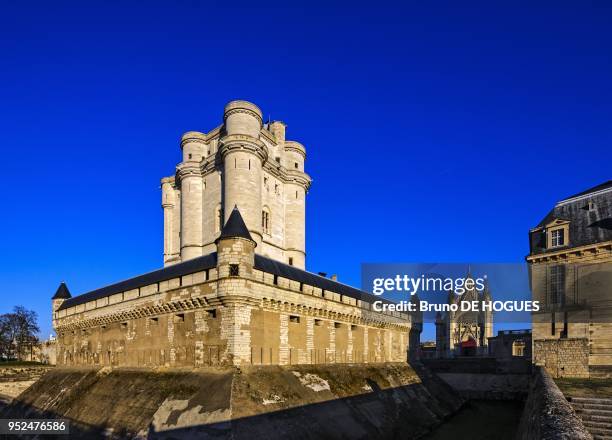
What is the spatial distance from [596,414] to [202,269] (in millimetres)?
17370

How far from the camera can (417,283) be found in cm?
4453

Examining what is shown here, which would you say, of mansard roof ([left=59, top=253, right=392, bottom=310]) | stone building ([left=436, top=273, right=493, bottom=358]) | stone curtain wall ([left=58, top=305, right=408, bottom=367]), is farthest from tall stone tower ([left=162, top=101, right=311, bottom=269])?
stone building ([left=436, top=273, right=493, bottom=358])

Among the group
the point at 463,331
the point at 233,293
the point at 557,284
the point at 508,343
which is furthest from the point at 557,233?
the point at 463,331

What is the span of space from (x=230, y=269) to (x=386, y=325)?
19467 millimetres

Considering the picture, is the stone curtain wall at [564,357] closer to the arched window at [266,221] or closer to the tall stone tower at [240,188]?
the tall stone tower at [240,188]

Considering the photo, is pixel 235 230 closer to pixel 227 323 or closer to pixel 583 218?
pixel 227 323

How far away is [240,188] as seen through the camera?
34438 millimetres

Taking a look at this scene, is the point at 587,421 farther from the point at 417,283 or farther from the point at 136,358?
the point at 417,283

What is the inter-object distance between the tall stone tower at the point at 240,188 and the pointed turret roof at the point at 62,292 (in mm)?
9831

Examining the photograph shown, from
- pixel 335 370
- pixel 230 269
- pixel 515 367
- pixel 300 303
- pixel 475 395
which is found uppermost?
pixel 230 269

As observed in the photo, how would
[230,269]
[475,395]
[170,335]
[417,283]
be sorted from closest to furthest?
1. [230,269]
2. [170,335]
3. [475,395]
4. [417,283]

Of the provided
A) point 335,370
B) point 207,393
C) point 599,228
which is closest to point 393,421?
point 335,370

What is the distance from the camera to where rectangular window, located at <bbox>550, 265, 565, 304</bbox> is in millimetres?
26766

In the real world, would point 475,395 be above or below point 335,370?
below
